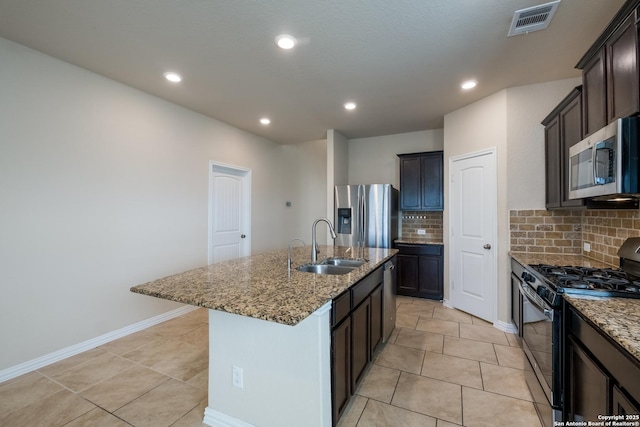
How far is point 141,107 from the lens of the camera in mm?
3178

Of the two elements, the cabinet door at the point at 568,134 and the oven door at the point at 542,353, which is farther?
the cabinet door at the point at 568,134

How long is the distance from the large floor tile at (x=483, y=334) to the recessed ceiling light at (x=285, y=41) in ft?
10.8

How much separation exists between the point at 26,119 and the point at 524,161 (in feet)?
15.7

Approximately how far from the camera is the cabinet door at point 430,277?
4035 millimetres

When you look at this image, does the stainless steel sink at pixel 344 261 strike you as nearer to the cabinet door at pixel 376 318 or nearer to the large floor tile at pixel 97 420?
the cabinet door at pixel 376 318

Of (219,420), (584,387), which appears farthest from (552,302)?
(219,420)

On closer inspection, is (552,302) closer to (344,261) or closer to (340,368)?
(340,368)

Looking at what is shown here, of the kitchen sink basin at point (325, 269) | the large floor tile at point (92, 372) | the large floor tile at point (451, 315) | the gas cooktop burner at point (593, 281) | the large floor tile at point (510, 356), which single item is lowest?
the large floor tile at point (92, 372)

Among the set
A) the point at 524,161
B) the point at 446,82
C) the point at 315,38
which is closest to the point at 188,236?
the point at 315,38

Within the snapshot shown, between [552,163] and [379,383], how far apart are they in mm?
2642

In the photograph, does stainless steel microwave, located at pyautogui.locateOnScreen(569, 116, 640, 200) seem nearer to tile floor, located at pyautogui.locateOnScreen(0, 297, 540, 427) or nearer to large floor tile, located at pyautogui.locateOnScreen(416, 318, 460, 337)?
tile floor, located at pyautogui.locateOnScreen(0, 297, 540, 427)

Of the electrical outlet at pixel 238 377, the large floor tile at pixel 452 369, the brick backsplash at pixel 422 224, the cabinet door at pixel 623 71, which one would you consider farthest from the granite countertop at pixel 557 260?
the electrical outlet at pixel 238 377

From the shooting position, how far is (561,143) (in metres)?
2.49

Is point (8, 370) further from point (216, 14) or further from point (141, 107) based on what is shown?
point (216, 14)
